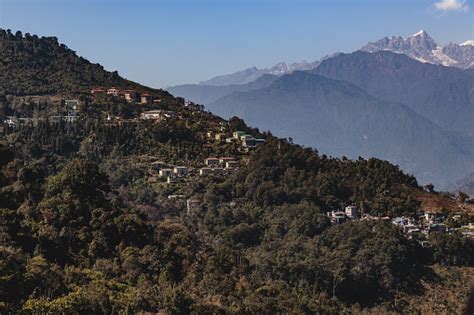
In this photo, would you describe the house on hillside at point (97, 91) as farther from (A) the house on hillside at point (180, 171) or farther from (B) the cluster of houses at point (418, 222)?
(B) the cluster of houses at point (418, 222)

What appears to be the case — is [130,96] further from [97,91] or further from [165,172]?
[165,172]

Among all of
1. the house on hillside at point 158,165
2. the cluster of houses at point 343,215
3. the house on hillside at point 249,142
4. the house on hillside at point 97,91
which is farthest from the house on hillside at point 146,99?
the cluster of houses at point 343,215

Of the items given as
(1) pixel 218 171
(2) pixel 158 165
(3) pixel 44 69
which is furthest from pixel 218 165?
(3) pixel 44 69

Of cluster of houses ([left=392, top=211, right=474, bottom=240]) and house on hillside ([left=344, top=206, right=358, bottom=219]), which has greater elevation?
house on hillside ([left=344, top=206, right=358, bottom=219])

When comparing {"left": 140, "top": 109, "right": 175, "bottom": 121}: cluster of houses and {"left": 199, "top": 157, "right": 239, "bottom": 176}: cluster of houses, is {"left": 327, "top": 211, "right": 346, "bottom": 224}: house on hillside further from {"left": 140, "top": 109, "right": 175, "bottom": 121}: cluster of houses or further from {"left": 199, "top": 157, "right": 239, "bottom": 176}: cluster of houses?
{"left": 140, "top": 109, "right": 175, "bottom": 121}: cluster of houses

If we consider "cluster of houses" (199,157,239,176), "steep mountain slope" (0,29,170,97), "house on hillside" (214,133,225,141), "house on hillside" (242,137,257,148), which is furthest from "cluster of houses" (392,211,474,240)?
"steep mountain slope" (0,29,170,97)

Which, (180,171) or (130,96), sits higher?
(130,96)
